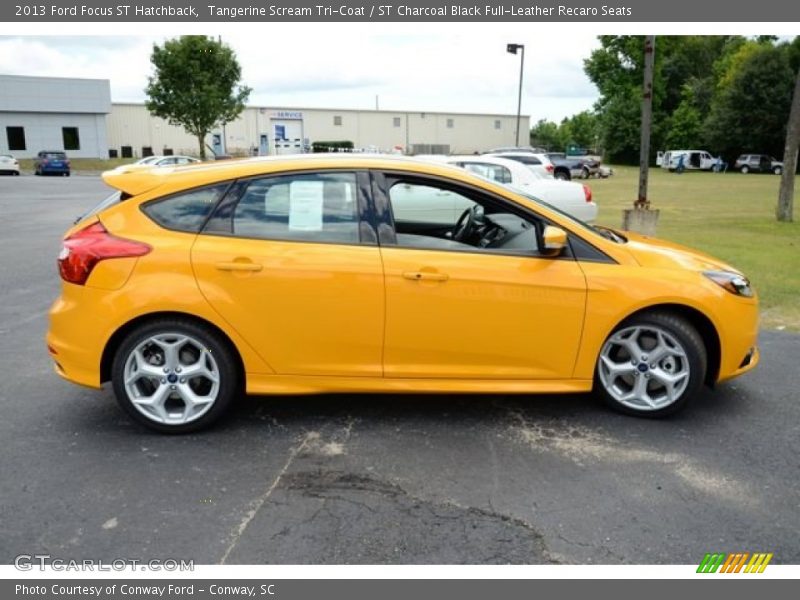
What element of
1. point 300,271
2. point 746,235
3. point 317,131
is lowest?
point 746,235

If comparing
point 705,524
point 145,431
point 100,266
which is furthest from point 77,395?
point 705,524

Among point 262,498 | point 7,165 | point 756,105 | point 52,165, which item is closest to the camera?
point 262,498

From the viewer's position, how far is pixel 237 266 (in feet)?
12.7

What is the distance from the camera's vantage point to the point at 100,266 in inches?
153

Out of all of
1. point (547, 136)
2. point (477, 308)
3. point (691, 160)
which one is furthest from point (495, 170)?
point (547, 136)

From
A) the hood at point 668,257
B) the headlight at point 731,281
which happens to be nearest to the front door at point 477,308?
the hood at point 668,257

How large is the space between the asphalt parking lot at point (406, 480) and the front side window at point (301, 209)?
118cm

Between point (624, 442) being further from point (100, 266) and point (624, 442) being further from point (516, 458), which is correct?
point (100, 266)

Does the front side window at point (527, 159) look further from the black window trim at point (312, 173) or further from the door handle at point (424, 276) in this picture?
the door handle at point (424, 276)

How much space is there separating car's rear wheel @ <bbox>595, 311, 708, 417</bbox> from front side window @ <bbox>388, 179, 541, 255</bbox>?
82 cm

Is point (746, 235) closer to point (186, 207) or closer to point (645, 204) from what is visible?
point (645, 204)

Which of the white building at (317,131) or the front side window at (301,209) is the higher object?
the white building at (317,131)

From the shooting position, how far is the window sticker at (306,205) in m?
4.03

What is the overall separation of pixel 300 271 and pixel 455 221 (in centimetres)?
162
